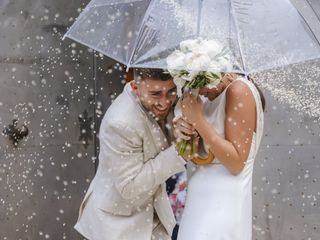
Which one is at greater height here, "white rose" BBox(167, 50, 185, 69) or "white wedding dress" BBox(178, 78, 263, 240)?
"white rose" BBox(167, 50, 185, 69)

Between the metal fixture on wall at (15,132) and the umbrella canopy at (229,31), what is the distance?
247 centimetres

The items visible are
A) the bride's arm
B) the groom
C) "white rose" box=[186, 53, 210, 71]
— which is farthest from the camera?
the groom

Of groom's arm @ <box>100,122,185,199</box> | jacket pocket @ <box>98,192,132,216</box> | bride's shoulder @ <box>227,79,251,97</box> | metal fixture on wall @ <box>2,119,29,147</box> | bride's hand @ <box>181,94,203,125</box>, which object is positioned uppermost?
bride's shoulder @ <box>227,79,251,97</box>

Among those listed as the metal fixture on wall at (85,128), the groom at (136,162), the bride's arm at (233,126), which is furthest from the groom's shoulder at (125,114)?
the metal fixture on wall at (85,128)

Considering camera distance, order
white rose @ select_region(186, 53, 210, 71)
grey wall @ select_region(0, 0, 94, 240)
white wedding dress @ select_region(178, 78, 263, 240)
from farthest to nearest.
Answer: grey wall @ select_region(0, 0, 94, 240) → white wedding dress @ select_region(178, 78, 263, 240) → white rose @ select_region(186, 53, 210, 71)

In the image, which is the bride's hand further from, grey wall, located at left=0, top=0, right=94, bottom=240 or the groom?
grey wall, located at left=0, top=0, right=94, bottom=240

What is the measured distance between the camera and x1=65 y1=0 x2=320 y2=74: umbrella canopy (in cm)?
404

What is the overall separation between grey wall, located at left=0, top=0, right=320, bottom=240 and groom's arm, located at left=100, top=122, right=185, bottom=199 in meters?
2.29

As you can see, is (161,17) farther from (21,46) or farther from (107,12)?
(21,46)

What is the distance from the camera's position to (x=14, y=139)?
650 cm

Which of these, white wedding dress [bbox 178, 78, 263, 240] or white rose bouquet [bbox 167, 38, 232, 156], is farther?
white wedding dress [bbox 178, 78, 263, 240]

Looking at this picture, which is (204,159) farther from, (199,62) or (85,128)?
(85,128)

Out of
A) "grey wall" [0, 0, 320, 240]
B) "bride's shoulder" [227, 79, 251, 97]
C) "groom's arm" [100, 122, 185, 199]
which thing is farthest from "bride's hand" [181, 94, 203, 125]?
"grey wall" [0, 0, 320, 240]

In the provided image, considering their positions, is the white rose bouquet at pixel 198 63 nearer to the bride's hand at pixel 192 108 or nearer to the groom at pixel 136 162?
the bride's hand at pixel 192 108
